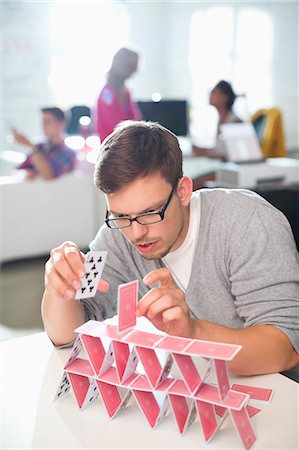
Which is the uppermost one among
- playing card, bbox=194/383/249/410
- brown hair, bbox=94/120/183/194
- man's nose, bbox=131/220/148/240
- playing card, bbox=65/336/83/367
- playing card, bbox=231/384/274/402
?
brown hair, bbox=94/120/183/194

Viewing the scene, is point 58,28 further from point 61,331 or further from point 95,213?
point 61,331

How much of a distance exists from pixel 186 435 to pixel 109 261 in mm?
672

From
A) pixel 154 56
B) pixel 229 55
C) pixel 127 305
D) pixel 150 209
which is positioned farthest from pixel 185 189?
pixel 154 56

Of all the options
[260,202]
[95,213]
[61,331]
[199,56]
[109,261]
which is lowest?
[95,213]

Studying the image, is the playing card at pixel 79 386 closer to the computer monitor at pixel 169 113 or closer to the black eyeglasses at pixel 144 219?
the black eyeglasses at pixel 144 219

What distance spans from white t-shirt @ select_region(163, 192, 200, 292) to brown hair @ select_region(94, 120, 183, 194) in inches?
5.5

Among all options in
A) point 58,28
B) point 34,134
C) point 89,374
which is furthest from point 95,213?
point 89,374

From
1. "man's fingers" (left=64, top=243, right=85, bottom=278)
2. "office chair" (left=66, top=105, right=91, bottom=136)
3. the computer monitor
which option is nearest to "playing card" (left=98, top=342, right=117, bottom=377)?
"man's fingers" (left=64, top=243, right=85, bottom=278)

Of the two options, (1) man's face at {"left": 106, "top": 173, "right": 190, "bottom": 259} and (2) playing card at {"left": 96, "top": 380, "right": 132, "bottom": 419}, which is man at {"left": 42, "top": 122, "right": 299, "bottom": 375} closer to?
(1) man's face at {"left": 106, "top": 173, "right": 190, "bottom": 259}

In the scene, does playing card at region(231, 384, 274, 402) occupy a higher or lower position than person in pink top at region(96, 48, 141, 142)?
lower

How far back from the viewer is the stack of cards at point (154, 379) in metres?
1.08

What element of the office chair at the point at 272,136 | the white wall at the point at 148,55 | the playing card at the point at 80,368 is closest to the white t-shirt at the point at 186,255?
the playing card at the point at 80,368

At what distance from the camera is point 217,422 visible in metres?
1.13

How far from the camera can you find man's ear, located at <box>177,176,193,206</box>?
1539 millimetres
